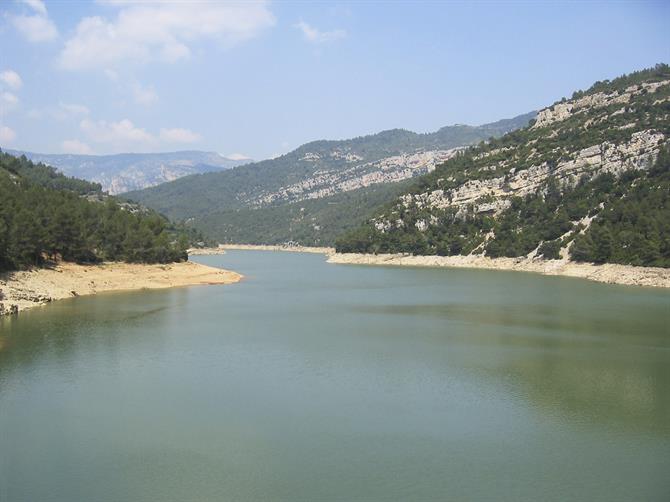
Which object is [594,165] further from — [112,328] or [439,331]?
[112,328]

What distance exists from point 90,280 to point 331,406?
125 feet

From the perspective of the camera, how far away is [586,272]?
236ft

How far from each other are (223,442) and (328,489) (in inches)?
157

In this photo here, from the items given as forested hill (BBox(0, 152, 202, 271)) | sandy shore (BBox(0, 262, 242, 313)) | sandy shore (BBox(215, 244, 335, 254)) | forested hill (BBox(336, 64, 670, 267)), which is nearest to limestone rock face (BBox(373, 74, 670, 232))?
forested hill (BBox(336, 64, 670, 267))

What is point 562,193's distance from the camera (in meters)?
93.6

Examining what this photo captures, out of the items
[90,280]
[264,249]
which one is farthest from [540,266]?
[264,249]

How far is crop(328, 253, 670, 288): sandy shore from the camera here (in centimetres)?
6300

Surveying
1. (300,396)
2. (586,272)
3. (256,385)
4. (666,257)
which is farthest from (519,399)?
(586,272)

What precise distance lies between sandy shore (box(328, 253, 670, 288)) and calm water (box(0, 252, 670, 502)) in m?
22.3

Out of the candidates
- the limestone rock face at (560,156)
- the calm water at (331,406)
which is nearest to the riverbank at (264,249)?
the limestone rock face at (560,156)

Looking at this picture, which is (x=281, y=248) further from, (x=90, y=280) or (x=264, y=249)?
(x=90, y=280)

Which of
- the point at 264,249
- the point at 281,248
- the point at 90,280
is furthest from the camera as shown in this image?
the point at 264,249

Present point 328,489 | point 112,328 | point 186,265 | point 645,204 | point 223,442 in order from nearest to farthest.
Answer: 1. point 328,489
2. point 223,442
3. point 112,328
4. point 186,265
5. point 645,204

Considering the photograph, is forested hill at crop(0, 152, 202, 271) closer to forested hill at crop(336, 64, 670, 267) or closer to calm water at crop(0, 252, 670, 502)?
calm water at crop(0, 252, 670, 502)
